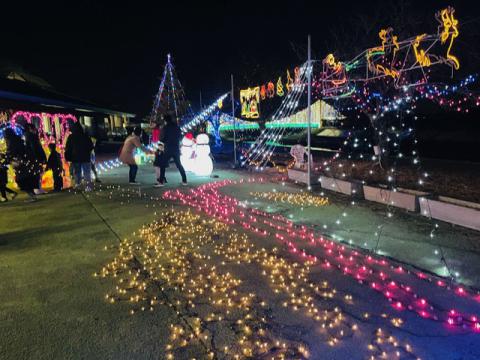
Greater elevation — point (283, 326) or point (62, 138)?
point (62, 138)

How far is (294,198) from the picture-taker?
8000 mm

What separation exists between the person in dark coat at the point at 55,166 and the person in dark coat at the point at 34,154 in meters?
0.17

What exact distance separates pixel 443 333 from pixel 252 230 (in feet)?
10.5

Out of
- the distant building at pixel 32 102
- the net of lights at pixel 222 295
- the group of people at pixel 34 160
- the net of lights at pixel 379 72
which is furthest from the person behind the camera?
the distant building at pixel 32 102

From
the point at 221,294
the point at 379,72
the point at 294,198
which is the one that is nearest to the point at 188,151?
the point at 294,198

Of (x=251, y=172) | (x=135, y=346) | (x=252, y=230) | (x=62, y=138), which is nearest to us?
(x=135, y=346)

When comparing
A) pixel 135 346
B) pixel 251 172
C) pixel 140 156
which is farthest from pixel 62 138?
pixel 135 346

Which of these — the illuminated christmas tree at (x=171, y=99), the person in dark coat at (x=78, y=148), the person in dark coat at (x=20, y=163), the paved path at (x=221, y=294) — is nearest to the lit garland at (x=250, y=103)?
the illuminated christmas tree at (x=171, y=99)

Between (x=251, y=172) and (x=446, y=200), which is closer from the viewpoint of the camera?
(x=446, y=200)

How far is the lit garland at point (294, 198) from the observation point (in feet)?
24.6

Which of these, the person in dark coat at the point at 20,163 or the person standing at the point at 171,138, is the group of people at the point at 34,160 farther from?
the person standing at the point at 171,138

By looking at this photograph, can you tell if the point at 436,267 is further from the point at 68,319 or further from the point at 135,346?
the point at 68,319

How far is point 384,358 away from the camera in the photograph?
278cm

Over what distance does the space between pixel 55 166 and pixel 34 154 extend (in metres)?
0.73
